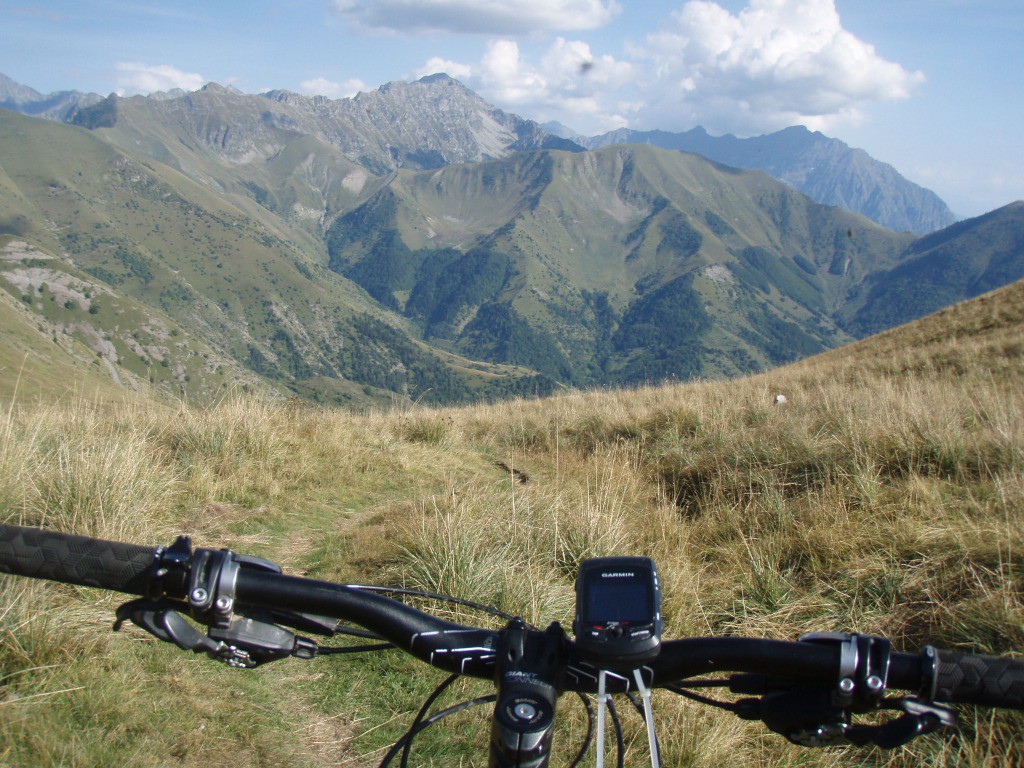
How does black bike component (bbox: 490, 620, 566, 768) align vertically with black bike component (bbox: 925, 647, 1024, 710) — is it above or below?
below

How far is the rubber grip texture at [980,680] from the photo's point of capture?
4.31 feet

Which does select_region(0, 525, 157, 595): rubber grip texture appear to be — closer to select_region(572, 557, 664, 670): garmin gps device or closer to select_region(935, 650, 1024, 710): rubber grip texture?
select_region(572, 557, 664, 670): garmin gps device

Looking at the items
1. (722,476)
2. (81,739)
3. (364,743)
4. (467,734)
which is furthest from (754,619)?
(81,739)

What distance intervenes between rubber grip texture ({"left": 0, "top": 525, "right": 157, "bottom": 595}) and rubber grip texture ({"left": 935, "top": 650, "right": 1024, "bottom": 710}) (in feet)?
5.79

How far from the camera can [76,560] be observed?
1.59 metres

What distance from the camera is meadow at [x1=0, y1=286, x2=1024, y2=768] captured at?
9.82 feet

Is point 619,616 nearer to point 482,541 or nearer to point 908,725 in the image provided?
point 908,725

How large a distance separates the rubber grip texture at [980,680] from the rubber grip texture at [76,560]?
1.76 metres

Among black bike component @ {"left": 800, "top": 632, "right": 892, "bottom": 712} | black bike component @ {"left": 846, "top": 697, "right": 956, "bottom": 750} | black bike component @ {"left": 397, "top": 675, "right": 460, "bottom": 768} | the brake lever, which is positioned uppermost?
black bike component @ {"left": 800, "top": 632, "right": 892, "bottom": 712}

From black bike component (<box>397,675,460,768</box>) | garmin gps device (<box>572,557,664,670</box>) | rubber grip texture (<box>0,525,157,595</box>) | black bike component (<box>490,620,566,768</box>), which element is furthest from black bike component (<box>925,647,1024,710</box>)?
rubber grip texture (<box>0,525,157,595</box>)

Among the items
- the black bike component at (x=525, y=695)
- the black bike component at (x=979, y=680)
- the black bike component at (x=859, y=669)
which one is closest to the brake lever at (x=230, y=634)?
the black bike component at (x=525, y=695)

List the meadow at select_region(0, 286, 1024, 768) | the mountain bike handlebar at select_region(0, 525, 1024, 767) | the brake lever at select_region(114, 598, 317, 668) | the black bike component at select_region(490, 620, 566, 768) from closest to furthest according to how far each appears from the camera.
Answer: the black bike component at select_region(490, 620, 566, 768), the mountain bike handlebar at select_region(0, 525, 1024, 767), the brake lever at select_region(114, 598, 317, 668), the meadow at select_region(0, 286, 1024, 768)

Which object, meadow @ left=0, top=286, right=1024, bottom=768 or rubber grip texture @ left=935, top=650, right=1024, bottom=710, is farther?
meadow @ left=0, top=286, right=1024, bottom=768

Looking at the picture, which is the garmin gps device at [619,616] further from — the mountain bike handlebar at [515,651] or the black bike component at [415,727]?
the black bike component at [415,727]
